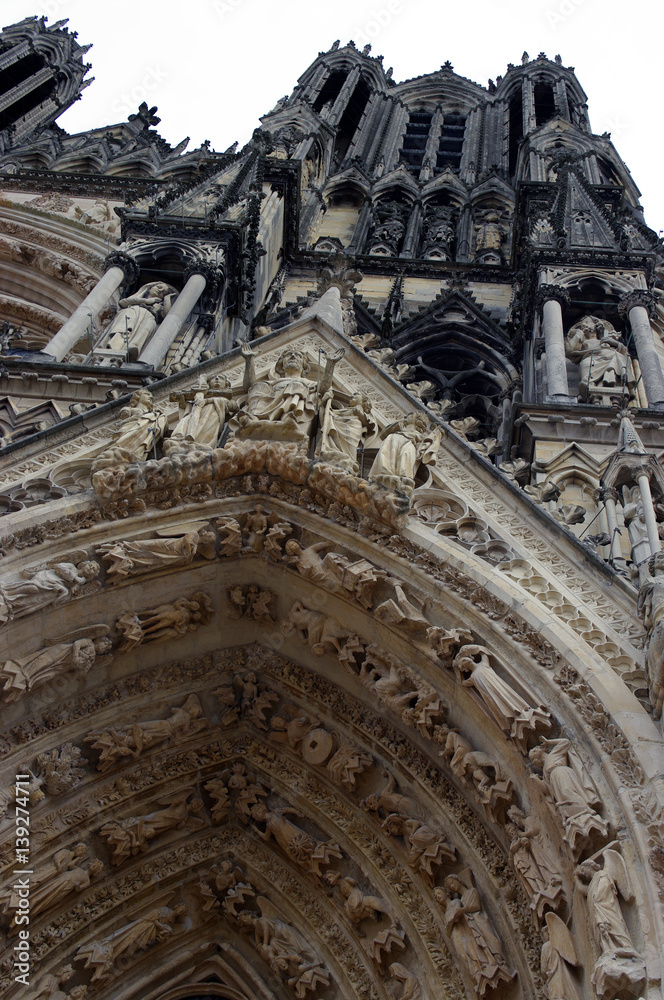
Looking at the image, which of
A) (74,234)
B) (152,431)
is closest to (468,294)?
(74,234)

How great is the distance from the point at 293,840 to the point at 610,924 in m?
3.52

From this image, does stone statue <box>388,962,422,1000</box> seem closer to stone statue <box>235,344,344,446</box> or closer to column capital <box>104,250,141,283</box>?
stone statue <box>235,344,344,446</box>

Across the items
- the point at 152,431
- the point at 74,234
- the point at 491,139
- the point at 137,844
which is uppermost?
the point at 491,139

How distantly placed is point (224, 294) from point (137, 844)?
31.4 ft

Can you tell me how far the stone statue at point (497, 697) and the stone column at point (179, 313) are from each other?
6.82 m

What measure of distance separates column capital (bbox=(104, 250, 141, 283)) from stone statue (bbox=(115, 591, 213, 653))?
8.09 metres

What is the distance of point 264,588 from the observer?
8.97 m

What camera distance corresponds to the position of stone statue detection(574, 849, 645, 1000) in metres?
4.93

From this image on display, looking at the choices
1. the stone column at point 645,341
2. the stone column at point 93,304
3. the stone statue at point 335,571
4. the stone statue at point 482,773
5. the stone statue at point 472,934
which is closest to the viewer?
the stone statue at point 472,934

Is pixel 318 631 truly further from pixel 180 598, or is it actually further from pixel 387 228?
pixel 387 228

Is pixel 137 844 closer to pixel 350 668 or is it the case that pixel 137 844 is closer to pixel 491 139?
pixel 350 668

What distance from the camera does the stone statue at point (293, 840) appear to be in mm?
8023

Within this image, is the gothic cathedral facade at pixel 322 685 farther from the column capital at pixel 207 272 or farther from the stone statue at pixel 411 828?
the column capital at pixel 207 272

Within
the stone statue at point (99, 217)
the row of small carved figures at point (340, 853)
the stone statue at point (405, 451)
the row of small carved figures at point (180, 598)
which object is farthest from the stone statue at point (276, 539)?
the stone statue at point (99, 217)
